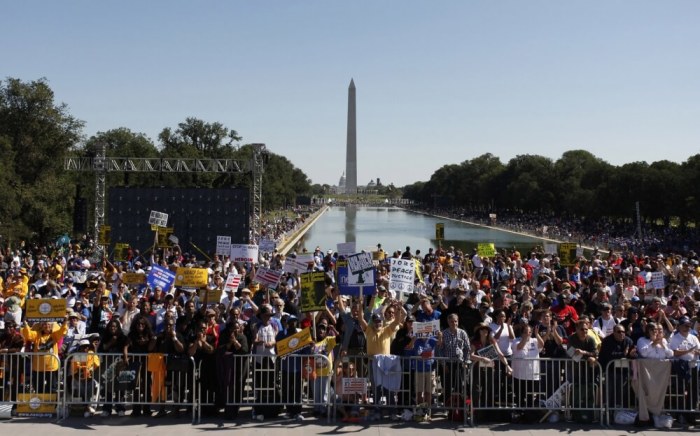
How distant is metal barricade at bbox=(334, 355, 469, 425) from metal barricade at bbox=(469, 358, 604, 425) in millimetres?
272

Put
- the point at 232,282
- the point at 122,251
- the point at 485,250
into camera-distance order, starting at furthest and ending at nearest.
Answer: the point at 122,251 → the point at 485,250 → the point at 232,282

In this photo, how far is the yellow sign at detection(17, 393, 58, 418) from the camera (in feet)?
36.9

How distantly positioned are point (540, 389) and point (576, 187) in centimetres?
10255

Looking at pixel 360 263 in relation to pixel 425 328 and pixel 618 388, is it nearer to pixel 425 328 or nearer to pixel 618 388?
pixel 425 328

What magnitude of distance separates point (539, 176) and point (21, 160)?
92.4 meters

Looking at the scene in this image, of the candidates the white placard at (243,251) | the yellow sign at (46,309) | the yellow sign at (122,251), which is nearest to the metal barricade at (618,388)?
the yellow sign at (46,309)

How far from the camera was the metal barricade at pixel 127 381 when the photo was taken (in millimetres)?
11258

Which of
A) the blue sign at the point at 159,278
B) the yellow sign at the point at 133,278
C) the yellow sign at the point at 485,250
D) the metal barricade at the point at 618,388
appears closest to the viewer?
the metal barricade at the point at 618,388

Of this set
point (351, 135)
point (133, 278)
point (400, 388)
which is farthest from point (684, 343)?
point (351, 135)

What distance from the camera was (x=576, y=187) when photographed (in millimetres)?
109312

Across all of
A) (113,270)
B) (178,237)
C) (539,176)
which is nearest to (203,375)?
(113,270)

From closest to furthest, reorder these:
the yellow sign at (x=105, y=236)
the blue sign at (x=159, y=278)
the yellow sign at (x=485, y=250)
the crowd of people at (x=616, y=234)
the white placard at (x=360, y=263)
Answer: the white placard at (x=360, y=263), the blue sign at (x=159, y=278), the yellow sign at (x=485, y=250), the yellow sign at (x=105, y=236), the crowd of people at (x=616, y=234)

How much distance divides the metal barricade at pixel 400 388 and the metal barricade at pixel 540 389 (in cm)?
27

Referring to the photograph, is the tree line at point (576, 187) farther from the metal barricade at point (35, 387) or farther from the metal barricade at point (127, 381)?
the metal barricade at point (35, 387)
